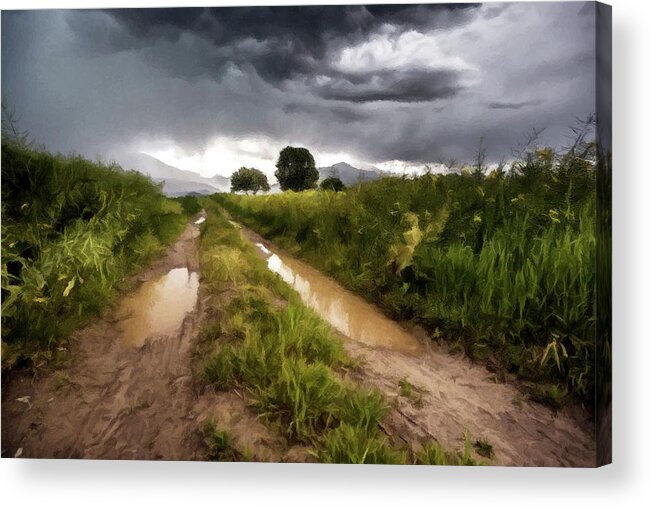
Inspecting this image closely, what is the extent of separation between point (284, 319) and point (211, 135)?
104cm

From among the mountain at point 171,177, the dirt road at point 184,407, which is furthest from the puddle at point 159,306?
the mountain at point 171,177

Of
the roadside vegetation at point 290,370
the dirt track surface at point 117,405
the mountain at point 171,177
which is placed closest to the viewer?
the roadside vegetation at point 290,370

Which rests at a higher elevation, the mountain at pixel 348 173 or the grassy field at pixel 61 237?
the mountain at pixel 348 173

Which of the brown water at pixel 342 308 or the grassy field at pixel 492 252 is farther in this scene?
the brown water at pixel 342 308

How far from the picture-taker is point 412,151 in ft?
9.13

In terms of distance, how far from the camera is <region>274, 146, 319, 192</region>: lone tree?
111 inches

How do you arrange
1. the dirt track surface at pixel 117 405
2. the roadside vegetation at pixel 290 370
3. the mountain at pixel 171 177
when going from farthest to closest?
1. the mountain at pixel 171 177
2. the dirt track surface at pixel 117 405
3. the roadside vegetation at pixel 290 370

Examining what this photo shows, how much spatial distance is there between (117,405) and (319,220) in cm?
143

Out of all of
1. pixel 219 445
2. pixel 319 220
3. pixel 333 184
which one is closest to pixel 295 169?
pixel 333 184

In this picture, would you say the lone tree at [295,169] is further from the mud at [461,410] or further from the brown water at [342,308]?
the mud at [461,410]

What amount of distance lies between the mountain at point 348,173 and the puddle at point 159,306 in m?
0.98

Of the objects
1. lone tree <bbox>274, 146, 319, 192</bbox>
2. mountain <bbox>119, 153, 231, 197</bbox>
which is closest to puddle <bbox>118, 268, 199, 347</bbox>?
mountain <bbox>119, 153, 231, 197</bbox>

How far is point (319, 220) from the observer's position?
9.96ft

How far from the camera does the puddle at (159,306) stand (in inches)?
114
